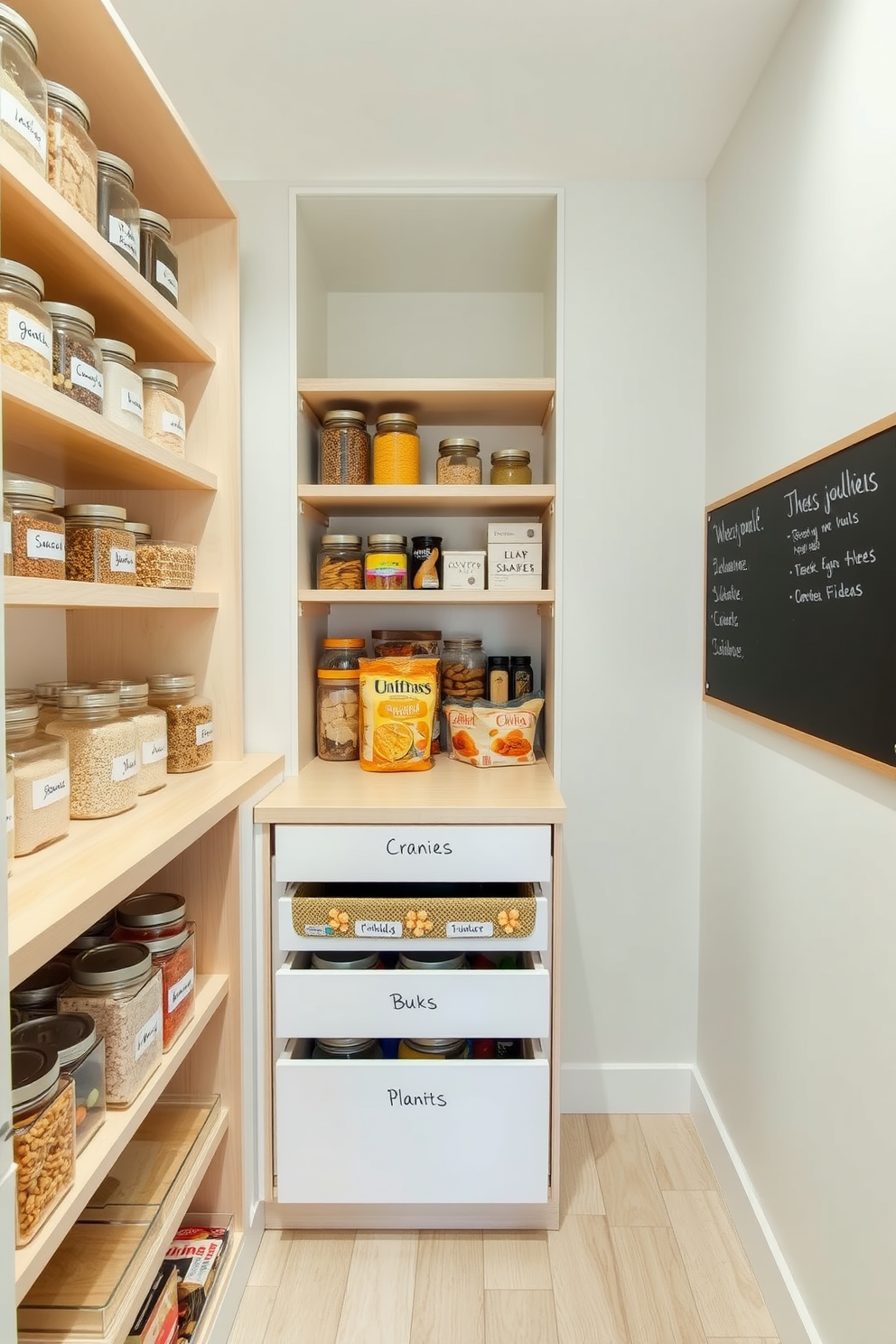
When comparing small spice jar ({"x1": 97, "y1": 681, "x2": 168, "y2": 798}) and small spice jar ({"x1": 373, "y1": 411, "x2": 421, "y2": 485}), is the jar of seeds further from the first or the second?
small spice jar ({"x1": 373, "y1": 411, "x2": 421, "y2": 485})

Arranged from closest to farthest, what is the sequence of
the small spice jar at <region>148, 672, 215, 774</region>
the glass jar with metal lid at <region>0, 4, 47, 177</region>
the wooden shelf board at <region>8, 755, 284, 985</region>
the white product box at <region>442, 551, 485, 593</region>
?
the wooden shelf board at <region>8, 755, 284, 985</region>
the glass jar with metal lid at <region>0, 4, 47, 177</region>
the small spice jar at <region>148, 672, 215, 774</region>
the white product box at <region>442, 551, 485, 593</region>

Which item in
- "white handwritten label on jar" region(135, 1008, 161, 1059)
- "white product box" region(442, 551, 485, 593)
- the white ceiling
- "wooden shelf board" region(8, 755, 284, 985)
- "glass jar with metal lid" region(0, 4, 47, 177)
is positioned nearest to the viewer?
"wooden shelf board" region(8, 755, 284, 985)

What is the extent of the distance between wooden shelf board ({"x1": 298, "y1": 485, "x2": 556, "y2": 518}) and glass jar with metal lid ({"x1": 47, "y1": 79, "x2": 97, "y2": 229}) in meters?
0.81

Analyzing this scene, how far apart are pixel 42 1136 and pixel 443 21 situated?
Answer: 183 centimetres

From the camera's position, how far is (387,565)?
1.97 meters

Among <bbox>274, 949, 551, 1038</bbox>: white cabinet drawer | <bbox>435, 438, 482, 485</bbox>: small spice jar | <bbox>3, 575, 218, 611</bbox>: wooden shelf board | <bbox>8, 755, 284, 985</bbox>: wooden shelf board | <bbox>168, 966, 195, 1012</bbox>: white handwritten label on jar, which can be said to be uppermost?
<bbox>435, 438, 482, 485</bbox>: small spice jar

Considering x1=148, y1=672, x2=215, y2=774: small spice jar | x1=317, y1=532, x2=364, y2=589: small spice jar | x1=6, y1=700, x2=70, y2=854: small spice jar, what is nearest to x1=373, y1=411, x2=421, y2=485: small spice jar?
x1=317, y1=532, x2=364, y2=589: small spice jar

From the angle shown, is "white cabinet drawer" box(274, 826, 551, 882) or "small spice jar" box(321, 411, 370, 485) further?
"small spice jar" box(321, 411, 370, 485)

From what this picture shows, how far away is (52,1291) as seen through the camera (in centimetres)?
108

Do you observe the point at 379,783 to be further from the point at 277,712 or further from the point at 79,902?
the point at 79,902

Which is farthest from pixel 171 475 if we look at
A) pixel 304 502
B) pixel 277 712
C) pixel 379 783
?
pixel 379 783

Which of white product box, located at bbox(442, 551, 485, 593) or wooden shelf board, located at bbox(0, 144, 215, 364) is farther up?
wooden shelf board, located at bbox(0, 144, 215, 364)

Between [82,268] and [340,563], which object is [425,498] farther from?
[82,268]

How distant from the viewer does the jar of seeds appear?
48.7 inches
